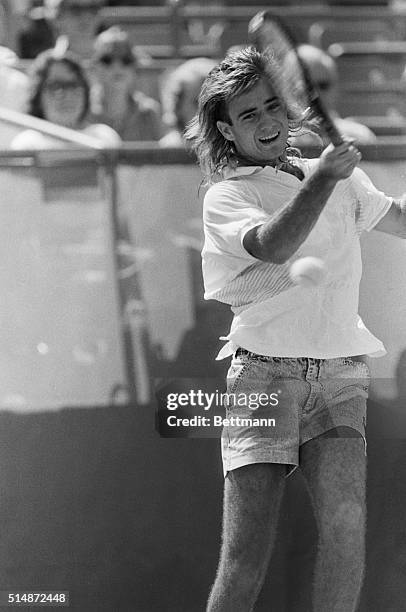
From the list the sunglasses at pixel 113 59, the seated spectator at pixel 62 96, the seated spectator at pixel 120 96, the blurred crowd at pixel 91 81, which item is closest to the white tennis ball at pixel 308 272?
the blurred crowd at pixel 91 81

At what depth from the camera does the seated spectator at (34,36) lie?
270 inches

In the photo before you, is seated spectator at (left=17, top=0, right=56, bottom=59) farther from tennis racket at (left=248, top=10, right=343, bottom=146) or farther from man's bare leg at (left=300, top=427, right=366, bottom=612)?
man's bare leg at (left=300, top=427, right=366, bottom=612)

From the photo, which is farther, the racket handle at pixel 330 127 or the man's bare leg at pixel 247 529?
the man's bare leg at pixel 247 529

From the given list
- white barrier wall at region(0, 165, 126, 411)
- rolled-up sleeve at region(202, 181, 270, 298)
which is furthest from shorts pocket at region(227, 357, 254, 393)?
white barrier wall at region(0, 165, 126, 411)

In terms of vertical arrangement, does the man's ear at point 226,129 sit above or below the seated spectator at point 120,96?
below

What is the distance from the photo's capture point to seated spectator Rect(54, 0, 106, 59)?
6344 millimetres

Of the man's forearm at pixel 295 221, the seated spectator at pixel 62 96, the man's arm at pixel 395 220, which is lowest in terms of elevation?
the man's forearm at pixel 295 221

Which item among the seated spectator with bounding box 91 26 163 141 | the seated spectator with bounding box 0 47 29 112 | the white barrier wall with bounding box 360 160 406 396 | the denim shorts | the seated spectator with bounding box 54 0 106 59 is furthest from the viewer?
the seated spectator with bounding box 54 0 106 59

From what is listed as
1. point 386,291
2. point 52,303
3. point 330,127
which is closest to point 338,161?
point 330,127

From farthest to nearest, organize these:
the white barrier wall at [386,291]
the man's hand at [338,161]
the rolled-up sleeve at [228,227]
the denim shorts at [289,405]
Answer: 1. the white barrier wall at [386,291]
2. the denim shorts at [289,405]
3. the rolled-up sleeve at [228,227]
4. the man's hand at [338,161]

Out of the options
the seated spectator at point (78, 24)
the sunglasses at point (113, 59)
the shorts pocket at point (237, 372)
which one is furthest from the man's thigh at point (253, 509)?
the seated spectator at point (78, 24)

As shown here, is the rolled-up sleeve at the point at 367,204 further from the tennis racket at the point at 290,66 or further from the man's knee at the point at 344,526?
the man's knee at the point at 344,526

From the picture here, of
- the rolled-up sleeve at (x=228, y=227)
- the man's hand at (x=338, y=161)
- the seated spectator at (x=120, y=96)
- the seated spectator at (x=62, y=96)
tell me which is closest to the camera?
the man's hand at (x=338, y=161)

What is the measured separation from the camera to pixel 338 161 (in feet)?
8.07
